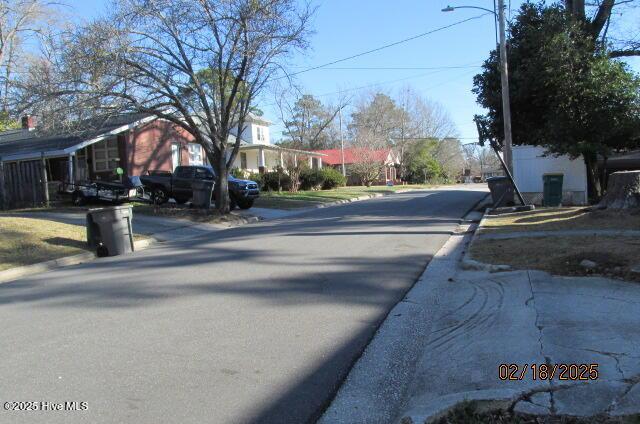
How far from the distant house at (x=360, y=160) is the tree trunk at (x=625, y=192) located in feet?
137

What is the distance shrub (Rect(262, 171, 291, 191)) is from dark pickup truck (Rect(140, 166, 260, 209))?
1306cm

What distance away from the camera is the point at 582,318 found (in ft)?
17.9

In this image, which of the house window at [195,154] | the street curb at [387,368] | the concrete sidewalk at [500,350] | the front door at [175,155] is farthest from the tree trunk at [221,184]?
the concrete sidewalk at [500,350]

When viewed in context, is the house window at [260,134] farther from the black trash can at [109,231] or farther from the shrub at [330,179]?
the black trash can at [109,231]

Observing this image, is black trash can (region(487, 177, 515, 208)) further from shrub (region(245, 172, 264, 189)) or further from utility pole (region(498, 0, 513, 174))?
shrub (region(245, 172, 264, 189))

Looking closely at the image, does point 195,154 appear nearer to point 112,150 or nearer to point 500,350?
point 112,150

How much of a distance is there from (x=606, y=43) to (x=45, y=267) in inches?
826

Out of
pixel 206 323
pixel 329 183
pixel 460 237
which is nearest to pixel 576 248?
pixel 460 237

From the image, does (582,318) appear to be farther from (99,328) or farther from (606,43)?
(606,43)

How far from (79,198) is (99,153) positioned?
7.02 metres

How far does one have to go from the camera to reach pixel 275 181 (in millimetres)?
36438

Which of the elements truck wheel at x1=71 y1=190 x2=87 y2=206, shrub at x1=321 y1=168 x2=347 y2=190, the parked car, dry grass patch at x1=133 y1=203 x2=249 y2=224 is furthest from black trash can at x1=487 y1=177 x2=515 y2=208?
shrub at x1=321 y1=168 x2=347 y2=190

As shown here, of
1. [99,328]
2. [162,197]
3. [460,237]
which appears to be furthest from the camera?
[162,197]

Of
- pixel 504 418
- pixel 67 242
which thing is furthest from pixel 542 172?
pixel 504 418
